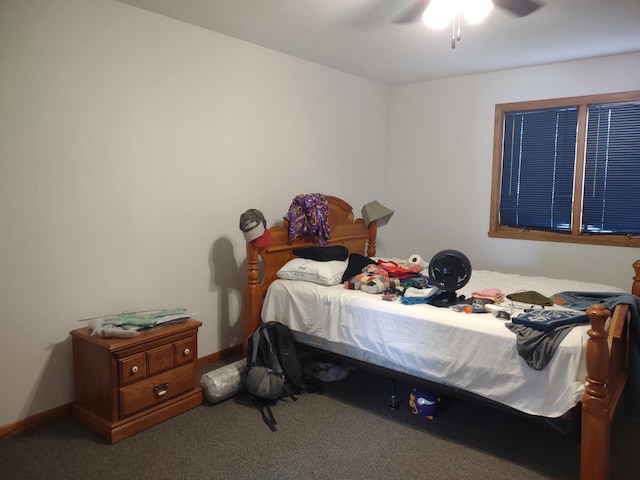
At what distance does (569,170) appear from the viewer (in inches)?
169

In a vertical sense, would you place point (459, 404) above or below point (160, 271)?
below

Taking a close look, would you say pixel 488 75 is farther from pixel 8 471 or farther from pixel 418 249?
pixel 8 471

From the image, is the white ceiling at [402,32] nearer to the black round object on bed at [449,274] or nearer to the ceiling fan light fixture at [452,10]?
the ceiling fan light fixture at [452,10]

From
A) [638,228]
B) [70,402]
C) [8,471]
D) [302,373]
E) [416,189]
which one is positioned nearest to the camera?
[8,471]

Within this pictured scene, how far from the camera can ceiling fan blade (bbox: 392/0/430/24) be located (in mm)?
2789

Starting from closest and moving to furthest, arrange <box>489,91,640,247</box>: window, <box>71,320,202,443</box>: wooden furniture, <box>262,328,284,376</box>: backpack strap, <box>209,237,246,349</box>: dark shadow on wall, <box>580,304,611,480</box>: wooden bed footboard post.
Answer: <box>580,304,611,480</box>: wooden bed footboard post < <box>71,320,202,443</box>: wooden furniture < <box>262,328,284,376</box>: backpack strap < <box>209,237,246,349</box>: dark shadow on wall < <box>489,91,640,247</box>: window

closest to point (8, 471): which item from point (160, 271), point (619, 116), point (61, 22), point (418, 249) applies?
point (160, 271)

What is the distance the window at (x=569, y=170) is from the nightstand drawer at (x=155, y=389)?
3.28 m

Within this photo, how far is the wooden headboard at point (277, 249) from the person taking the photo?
348 cm

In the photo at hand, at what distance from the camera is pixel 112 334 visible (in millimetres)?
2633

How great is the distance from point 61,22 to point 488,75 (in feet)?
12.2

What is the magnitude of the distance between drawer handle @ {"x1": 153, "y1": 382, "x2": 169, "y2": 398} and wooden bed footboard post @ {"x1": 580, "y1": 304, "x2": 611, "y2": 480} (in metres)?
2.21

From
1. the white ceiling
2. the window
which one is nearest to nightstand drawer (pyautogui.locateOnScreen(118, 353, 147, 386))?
the white ceiling

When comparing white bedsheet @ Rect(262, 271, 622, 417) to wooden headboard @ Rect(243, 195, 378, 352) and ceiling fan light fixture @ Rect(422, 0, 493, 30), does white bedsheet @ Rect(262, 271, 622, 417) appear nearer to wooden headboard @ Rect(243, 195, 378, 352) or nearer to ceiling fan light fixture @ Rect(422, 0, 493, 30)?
wooden headboard @ Rect(243, 195, 378, 352)
